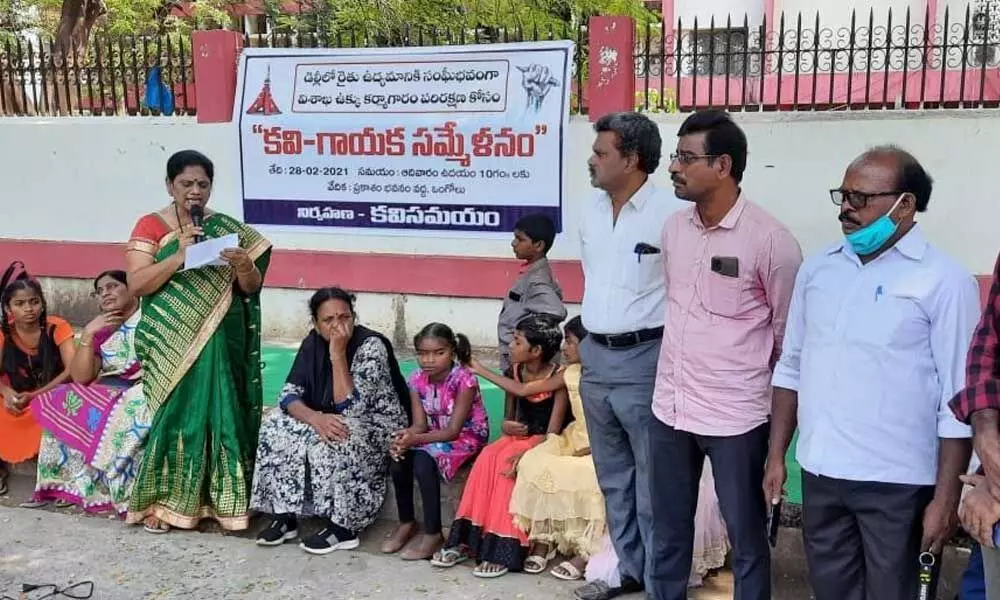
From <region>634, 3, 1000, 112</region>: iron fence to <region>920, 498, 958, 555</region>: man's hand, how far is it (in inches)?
148

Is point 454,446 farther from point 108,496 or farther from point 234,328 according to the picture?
point 108,496

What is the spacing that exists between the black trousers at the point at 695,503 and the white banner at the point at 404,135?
338 cm

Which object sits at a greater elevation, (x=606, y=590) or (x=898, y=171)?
(x=898, y=171)

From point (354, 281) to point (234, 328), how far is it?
267 cm

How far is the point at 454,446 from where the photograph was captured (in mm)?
4035

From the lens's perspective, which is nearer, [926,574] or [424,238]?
[926,574]

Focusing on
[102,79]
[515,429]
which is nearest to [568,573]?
[515,429]

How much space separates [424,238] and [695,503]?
3896mm

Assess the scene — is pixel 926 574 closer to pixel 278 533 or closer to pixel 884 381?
pixel 884 381

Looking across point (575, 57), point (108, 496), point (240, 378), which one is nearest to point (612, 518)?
point (240, 378)

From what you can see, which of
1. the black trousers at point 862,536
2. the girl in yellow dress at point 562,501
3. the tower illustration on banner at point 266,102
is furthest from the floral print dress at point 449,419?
the tower illustration on banner at point 266,102

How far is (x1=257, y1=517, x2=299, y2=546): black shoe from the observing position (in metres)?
4.10

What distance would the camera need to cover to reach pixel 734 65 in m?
6.10

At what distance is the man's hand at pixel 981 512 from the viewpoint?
2037 millimetres
